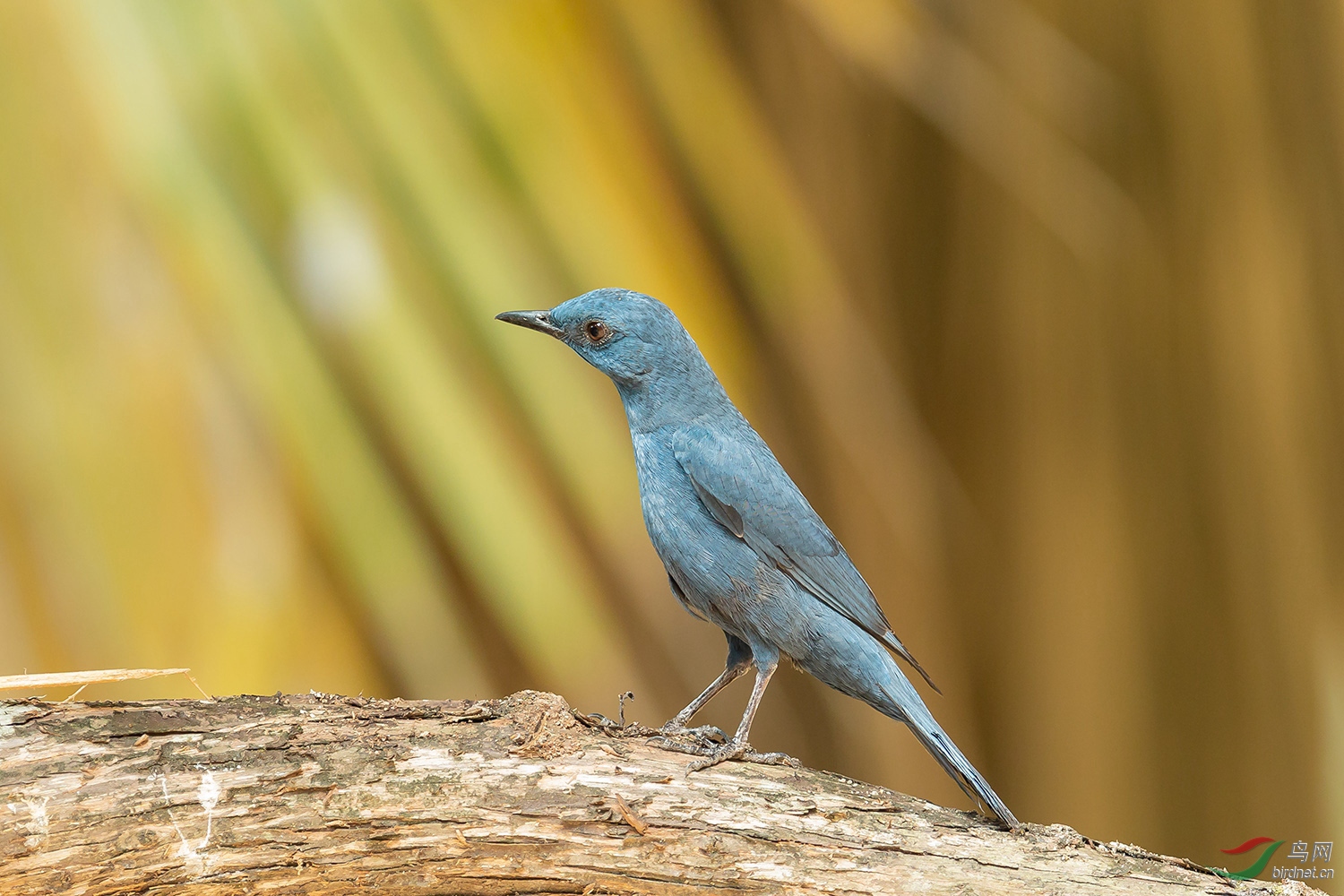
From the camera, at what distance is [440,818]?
225 cm

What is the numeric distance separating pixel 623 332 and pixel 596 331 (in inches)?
3.2

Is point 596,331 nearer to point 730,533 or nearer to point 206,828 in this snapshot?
point 730,533

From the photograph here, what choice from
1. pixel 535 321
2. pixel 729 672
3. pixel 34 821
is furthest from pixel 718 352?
pixel 34 821

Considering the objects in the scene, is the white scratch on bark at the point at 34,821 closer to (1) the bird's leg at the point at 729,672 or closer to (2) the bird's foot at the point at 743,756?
(2) the bird's foot at the point at 743,756

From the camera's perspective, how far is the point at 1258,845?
4953 mm

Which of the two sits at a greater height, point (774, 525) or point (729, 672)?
point (774, 525)

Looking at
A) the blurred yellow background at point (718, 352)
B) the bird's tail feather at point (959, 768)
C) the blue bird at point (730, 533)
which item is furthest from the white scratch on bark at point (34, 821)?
the bird's tail feather at point (959, 768)

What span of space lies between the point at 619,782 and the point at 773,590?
821 mm

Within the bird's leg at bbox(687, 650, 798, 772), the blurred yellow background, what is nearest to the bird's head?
the blurred yellow background

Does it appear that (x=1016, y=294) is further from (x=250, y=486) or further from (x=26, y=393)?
(x=26, y=393)

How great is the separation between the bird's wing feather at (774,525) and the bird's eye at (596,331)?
0.41m

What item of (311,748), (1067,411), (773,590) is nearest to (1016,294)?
(1067,411)

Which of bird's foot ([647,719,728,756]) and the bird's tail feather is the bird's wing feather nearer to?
the bird's tail feather

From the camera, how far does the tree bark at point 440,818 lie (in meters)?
2.12
